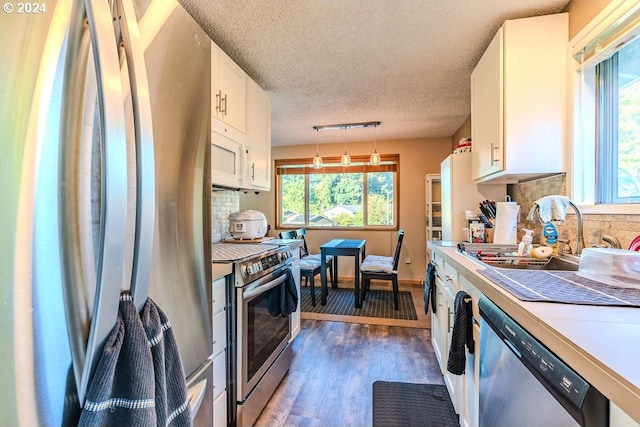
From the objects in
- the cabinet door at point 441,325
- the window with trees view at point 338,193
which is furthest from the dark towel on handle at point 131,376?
the window with trees view at point 338,193

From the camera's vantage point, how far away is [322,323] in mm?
3059

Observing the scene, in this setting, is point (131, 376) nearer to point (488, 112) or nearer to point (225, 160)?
point (225, 160)

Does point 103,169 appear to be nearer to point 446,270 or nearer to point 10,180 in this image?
point 10,180

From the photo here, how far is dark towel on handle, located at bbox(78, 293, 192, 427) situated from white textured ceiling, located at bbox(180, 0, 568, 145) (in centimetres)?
167

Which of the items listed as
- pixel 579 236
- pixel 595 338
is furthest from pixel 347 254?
pixel 595 338

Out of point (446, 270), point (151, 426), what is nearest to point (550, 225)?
point (446, 270)

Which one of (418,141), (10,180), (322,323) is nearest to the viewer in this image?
(10,180)

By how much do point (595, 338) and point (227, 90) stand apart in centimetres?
216

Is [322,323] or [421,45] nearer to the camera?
[421,45]

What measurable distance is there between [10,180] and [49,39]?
21 cm

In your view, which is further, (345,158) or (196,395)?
(345,158)

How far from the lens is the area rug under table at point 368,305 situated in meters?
3.28

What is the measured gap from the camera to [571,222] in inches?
63.9

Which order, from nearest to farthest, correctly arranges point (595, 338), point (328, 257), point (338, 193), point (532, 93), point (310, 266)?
point (595, 338) < point (532, 93) < point (310, 266) < point (328, 257) < point (338, 193)
